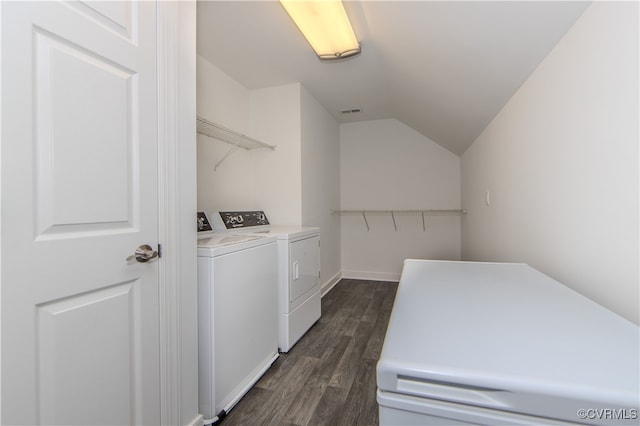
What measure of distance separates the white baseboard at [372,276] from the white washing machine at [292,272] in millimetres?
1589

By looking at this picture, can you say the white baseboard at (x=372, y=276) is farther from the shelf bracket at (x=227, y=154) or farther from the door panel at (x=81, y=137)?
the door panel at (x=81, y=137)

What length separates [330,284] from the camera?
3.66 meters

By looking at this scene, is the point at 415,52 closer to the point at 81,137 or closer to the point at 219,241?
the point at 219,241

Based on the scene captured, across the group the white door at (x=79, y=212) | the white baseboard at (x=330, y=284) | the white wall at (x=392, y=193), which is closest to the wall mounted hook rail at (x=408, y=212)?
the white wall at (x=392, y=193)

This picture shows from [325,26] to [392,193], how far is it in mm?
2626

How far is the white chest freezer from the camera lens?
1.66ft

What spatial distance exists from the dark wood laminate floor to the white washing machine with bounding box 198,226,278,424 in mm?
101

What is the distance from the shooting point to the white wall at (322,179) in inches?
118

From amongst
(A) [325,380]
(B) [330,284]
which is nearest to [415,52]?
(A) [325,380]

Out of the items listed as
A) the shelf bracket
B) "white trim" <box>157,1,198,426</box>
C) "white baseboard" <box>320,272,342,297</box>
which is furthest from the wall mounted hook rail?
"white trim" <box>157,1,198,426</box>

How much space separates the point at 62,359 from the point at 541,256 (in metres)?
2.04

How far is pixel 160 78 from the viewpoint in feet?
3.81

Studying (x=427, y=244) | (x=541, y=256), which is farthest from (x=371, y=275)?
(x=541, y=256)

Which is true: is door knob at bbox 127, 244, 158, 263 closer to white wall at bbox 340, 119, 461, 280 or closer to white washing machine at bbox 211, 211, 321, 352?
white washing machine at bbox 211, 211, 321, 352
